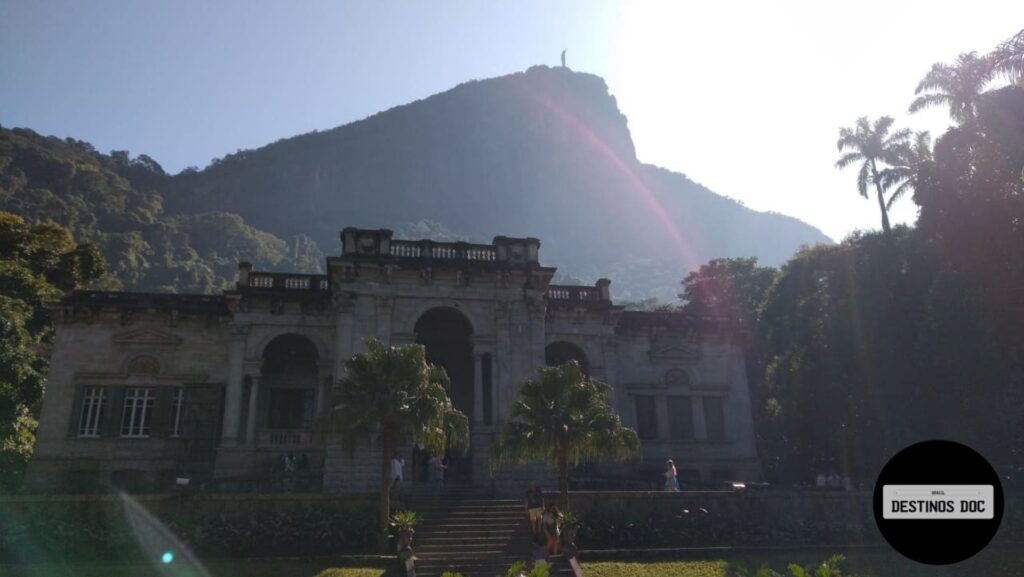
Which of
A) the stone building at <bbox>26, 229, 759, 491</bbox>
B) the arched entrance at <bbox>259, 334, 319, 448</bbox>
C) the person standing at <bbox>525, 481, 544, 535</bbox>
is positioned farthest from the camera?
the arched entrance at <bbox>259, 334, 319, 448</bbox>

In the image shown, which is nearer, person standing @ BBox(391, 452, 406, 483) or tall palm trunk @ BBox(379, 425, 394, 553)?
tall palm trunk @ BBox(379, 425, 394, 553)

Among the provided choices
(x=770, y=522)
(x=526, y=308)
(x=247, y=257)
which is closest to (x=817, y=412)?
(x=770, y=522)

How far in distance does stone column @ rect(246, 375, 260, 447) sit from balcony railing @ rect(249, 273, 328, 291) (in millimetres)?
3783

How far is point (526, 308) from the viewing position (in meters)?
27.3

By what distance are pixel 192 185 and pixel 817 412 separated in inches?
4931

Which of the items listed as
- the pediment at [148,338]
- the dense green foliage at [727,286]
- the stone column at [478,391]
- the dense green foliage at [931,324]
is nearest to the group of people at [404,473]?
the stone column at [478,391]

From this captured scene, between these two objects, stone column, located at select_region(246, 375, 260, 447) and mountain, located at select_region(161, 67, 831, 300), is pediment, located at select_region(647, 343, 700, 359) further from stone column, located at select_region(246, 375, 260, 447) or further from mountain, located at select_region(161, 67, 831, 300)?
mountain, located at select_region(161, 67, 831, 300)

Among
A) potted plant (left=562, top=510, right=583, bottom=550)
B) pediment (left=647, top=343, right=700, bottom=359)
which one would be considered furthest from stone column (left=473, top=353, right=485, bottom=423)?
pediment (left=647, top=343, right=700, bottom=359)

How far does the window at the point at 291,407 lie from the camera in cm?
2980

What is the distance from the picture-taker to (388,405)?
1816cm

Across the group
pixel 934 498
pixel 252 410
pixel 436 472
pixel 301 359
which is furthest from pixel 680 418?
pixel 934 498

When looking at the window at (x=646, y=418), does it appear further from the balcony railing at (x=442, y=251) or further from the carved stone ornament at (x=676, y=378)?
the balcony railing at (x=442, y=251)

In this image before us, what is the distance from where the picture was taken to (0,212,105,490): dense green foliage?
27.9 meters

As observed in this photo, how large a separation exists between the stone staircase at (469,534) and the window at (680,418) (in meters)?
12.6
